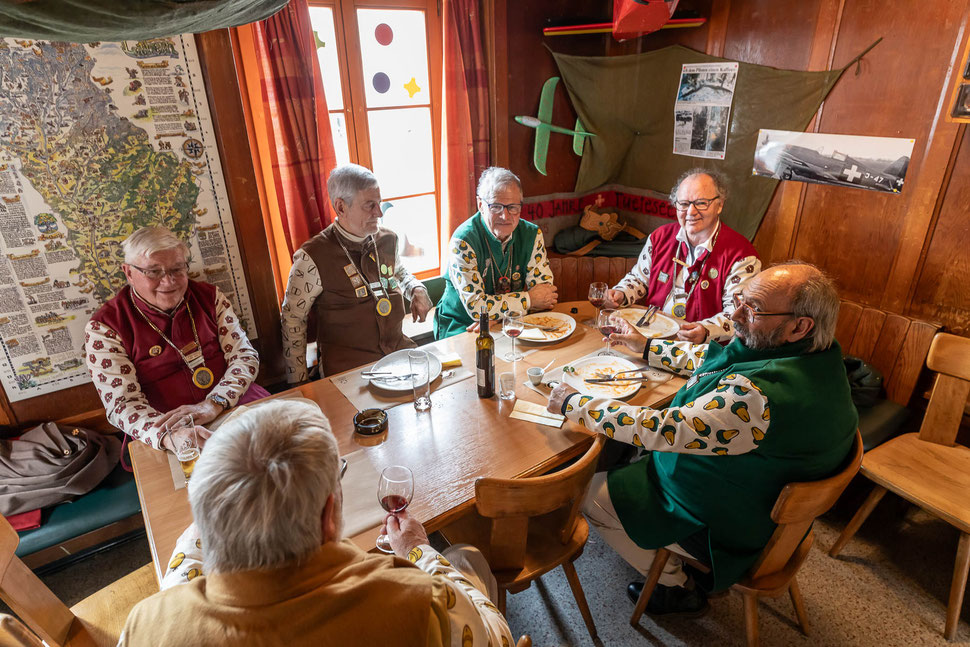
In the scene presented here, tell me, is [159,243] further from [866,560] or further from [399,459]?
[866,560]

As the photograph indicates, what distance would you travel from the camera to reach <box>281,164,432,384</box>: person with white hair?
256cm

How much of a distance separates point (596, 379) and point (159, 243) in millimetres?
1819

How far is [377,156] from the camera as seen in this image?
11.3 ft

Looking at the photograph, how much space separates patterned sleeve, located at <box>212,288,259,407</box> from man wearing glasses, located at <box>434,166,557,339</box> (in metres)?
1.00

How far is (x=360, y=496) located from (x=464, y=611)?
23.1 inches

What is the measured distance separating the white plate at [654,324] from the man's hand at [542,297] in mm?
339

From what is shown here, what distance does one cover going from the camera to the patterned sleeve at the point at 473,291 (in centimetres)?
261

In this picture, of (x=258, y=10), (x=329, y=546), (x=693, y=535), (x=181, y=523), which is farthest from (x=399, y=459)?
(x=258, y=10)

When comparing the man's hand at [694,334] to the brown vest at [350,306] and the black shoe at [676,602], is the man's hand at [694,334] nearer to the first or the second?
the black shoe at [676,602]

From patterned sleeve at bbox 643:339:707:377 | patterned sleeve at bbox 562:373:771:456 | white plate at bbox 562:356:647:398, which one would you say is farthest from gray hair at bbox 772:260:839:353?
white plate at bbox 562:356:647:398

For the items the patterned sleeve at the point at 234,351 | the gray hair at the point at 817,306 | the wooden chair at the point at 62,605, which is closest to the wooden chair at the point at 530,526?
the gray hair at the point at 817,306

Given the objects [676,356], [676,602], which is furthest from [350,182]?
[676,602]

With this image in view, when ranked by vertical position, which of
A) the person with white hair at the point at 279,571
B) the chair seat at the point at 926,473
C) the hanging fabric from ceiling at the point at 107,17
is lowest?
the chair seat at the point at 926,473

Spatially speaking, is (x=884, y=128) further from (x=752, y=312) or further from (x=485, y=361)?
(x=485, y=361)
